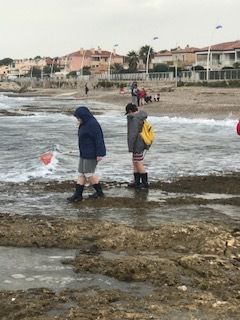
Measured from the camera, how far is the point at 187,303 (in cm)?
454

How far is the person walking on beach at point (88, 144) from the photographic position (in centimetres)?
883

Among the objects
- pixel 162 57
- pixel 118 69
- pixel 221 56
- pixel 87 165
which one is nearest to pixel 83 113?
pixel 87 165

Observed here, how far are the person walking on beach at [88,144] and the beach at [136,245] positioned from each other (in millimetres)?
418

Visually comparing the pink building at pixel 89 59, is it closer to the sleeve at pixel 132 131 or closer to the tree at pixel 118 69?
the tree at pixel 118 69

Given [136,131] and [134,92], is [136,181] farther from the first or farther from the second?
[134,92]

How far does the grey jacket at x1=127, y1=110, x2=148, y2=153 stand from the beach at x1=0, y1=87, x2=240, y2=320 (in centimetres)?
78

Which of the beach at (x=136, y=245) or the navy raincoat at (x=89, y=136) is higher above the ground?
the navy raincoat at (x=89, y=136)

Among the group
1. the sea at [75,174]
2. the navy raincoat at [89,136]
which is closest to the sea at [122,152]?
the sea at [75,174]

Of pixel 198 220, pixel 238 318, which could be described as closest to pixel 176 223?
pixel 198 220

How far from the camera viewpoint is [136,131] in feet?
32.7

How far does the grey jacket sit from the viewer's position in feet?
32.4

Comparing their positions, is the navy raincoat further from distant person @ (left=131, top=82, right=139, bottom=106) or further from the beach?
A: distant person @ (left=131, top=82, right=139, bottom=106)

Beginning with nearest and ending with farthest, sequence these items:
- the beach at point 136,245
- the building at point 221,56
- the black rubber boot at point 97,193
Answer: the beach at point 136,245
the black rubber boot at point 97,193
the building at point 221,56

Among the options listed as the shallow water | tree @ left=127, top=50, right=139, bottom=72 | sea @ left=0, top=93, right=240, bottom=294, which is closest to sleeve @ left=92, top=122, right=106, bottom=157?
sea @ left=0, top=93, right=240, bottom=294
